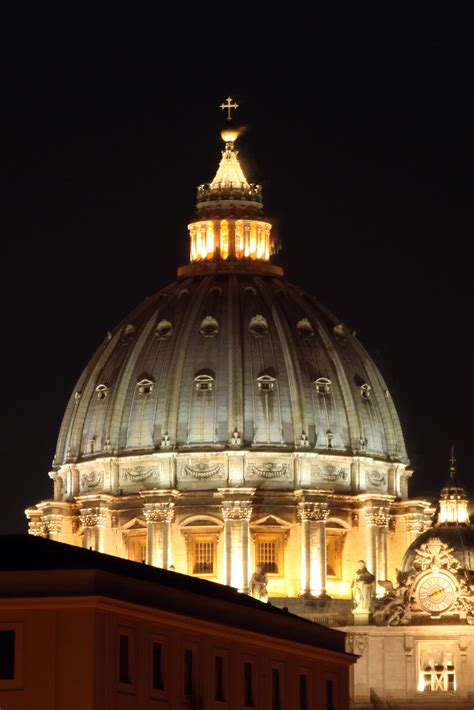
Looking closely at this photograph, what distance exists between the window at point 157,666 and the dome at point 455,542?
8087 centimetres

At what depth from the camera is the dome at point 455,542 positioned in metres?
169

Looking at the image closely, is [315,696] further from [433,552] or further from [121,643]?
[433,552]

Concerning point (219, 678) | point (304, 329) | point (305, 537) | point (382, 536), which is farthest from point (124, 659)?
point (304, 329)

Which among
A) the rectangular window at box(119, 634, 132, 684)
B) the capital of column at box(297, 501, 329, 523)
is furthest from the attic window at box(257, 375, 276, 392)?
the rectangular window at box(119, 634, 132, 684)

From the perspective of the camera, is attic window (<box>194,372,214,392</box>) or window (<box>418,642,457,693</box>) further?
attic window (<box>194,372,214,392</box>)

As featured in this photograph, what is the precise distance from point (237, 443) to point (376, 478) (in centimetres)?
960

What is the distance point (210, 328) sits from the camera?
18700cm

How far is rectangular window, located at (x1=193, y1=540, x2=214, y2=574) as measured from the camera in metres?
182

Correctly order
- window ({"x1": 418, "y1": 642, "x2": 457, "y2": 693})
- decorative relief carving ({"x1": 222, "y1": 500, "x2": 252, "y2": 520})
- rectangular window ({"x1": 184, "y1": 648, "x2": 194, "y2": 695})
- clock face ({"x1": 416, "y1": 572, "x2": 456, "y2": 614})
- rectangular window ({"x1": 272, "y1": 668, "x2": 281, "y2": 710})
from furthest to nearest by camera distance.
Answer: decorative relief carving ({"x1": 222, "y1": 500, "x2": 252, "y2": 520}) → clock face ({"x1": 416, "y1": 572, "x2": 456, "y2": 614}) → window ({"x1": 418, "y1": 642, "x2": 457, "y2": 693}) → rectangular window ({"x1": 272, "y1": 668, "x2": 281, "y2": 710}) → rectangular window ({"x1": 184, "y1": 648, "x2": 194, "y2": 695})

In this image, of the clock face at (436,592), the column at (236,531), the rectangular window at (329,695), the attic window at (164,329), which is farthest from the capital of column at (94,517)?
the rectangular window at (329,695)

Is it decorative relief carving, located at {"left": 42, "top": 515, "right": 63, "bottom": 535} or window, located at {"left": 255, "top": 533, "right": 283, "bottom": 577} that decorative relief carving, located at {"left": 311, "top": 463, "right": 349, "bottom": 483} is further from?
decorative relief carving, located at {"left": 42, "top": 515, "right": 63, "bottom": 535}

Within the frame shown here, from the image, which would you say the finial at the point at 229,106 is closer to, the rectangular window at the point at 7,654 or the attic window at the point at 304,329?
the attic window at the point at 304,329

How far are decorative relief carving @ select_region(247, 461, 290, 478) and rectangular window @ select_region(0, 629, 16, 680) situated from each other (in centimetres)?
10170

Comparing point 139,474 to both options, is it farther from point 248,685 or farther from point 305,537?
point 248,685
